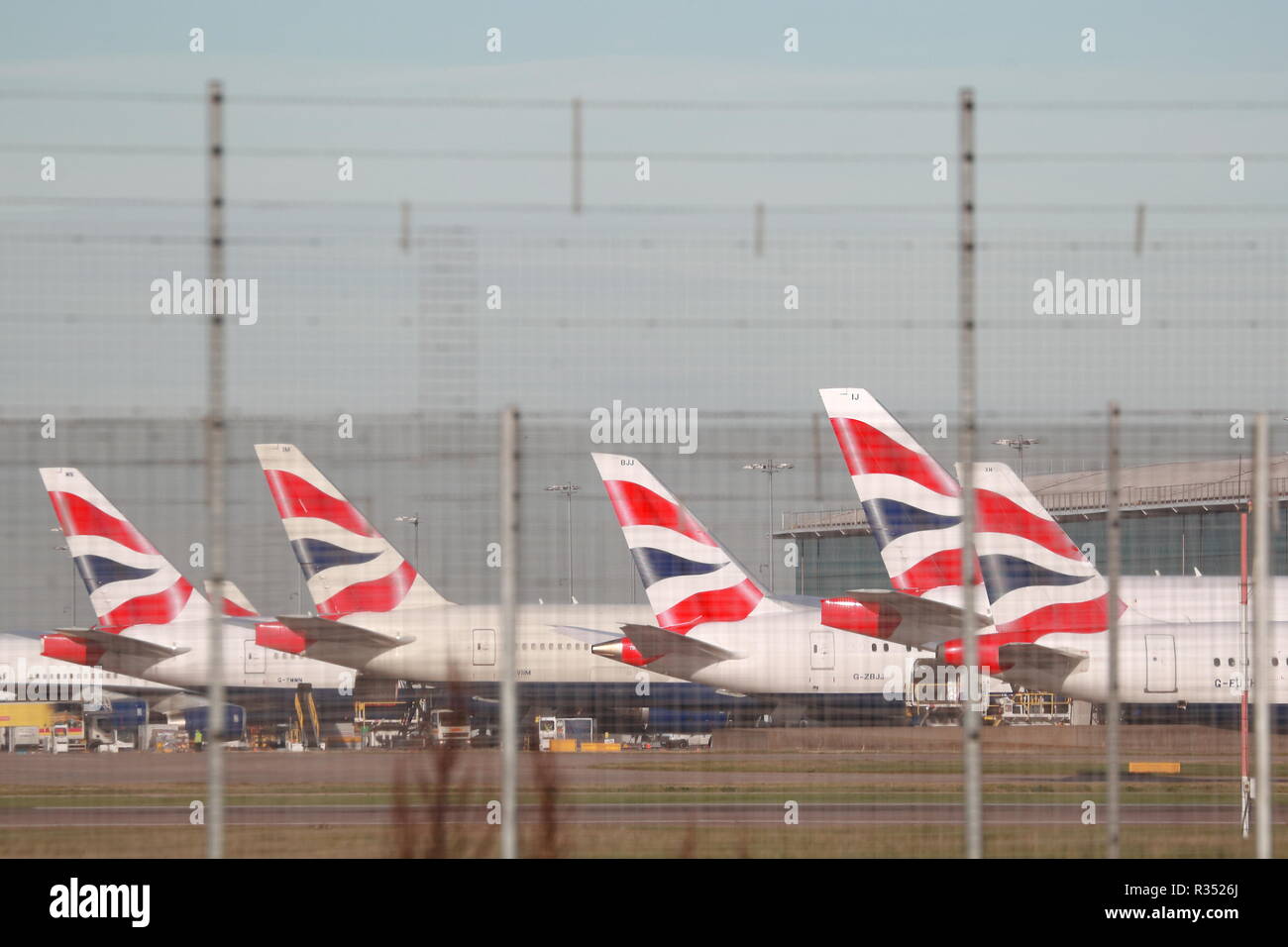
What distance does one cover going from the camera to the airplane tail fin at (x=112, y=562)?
998 centimetres

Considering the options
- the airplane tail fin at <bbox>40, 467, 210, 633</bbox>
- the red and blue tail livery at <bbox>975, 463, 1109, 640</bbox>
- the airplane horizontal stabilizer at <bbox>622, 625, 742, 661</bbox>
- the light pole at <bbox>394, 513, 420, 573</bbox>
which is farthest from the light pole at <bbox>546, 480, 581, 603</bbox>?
the airplane horizontal stabilizer at <bbox>622, 625, 742, 661</bbox>

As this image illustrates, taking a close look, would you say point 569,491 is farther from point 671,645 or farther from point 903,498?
point 671,645

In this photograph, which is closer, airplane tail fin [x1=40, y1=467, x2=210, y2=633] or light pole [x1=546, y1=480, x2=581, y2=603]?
light pole [x1=546, y1=480, x2=581, y2=603]

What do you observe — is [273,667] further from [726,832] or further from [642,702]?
[726,832]

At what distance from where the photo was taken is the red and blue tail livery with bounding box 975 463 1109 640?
1363cm

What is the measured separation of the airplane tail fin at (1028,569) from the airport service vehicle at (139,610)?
21.5 feet

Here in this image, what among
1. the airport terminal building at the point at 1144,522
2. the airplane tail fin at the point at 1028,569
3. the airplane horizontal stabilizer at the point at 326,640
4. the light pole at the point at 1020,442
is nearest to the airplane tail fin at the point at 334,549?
the airplane horizontal stabilizer at the point at 326,640

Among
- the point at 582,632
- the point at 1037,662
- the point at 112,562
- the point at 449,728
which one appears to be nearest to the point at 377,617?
the point at 449,728

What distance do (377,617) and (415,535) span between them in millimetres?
3367

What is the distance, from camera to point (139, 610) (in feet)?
49.6

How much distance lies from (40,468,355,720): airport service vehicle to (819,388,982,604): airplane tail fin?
536cm

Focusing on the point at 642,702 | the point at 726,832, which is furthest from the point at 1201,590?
the point at 726,832

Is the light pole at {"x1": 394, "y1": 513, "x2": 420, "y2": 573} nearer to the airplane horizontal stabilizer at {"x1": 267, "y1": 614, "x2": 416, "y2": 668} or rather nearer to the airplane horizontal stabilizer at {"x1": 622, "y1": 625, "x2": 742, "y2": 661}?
the airplane horizontal stabilizer at {"x1": 267, "y1": 614, "x2": 416, "y2": 668}
